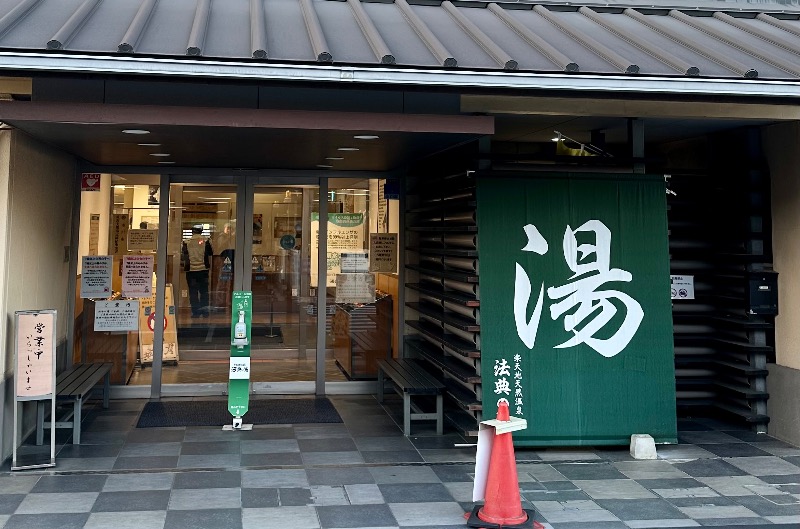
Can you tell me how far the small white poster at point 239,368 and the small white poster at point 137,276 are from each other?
2293 millimetres

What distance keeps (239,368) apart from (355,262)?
268 centimetres

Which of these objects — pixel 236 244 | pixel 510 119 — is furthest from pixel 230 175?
pixel 510 119

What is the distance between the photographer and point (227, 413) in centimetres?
914

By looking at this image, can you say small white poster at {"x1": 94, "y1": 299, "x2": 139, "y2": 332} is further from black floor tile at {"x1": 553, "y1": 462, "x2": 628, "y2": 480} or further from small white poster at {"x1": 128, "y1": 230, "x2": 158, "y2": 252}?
black floor tile at {"x1": 553, "y1": 462, "x2": 628, "y2": 480}

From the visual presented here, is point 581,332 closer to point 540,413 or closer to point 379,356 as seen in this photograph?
point 540,413

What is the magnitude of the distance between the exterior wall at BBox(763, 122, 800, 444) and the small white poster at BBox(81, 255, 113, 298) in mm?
7982

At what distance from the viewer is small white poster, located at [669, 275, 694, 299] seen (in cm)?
902

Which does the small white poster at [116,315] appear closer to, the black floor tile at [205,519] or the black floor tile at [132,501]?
the black floor tile at [132,501]

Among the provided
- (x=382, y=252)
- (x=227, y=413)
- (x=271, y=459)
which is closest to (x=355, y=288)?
(x=382, y=252)

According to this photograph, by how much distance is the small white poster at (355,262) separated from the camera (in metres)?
10.5

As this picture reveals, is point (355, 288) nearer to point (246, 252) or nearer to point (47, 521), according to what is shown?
point (246, 252)

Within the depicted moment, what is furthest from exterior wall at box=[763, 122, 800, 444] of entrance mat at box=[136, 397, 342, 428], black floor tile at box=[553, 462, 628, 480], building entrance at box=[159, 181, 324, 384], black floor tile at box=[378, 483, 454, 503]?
building entrance at box=[159, 181, 324, 384]

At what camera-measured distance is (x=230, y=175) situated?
10047mm

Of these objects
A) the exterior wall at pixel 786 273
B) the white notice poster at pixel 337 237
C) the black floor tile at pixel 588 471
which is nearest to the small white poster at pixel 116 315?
the white notice poster at pixel 337 237
